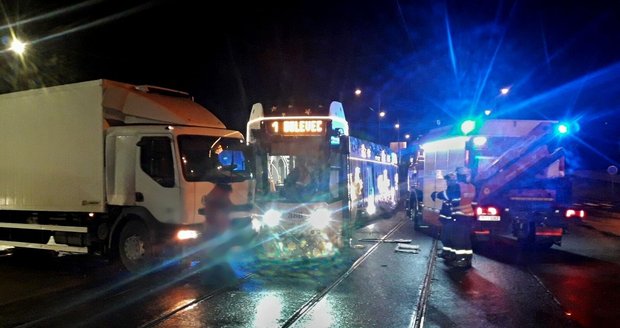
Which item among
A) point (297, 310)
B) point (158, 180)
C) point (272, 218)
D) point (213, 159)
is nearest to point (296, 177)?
point (272, 218)

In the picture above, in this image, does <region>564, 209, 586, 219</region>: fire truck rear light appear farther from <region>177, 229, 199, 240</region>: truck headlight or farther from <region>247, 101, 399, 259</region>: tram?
<region>177, 229, 199, 240</region>: truck headlight

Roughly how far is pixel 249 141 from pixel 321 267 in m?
3.49

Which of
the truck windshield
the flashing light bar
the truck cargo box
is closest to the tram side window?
the truck windshield

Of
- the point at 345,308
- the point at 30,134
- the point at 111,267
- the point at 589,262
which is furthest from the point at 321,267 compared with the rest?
the point at 30,134

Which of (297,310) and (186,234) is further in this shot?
(186,234)

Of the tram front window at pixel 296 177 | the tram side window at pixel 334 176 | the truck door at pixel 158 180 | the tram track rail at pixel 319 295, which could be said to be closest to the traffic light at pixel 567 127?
the tram side window at pixel 334 176

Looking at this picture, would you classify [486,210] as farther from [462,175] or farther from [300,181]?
[300,181]

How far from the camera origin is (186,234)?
31.7ft

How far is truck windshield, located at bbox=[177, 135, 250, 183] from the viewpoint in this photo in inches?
387

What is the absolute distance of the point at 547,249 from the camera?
13.3 metres

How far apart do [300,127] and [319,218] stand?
2.06 metres

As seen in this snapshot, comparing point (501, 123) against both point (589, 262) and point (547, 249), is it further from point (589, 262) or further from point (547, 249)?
point (589, 262)

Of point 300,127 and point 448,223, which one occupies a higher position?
point 300,127

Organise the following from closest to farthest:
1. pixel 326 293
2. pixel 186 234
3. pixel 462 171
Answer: pixel 326 293
pixel 186 234
pixel 462 171
